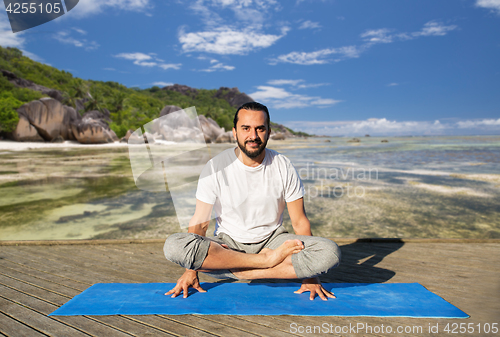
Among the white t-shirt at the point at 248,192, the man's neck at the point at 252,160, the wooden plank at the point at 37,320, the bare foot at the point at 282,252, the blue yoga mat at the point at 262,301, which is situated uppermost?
the man's neck at the point at 252,160

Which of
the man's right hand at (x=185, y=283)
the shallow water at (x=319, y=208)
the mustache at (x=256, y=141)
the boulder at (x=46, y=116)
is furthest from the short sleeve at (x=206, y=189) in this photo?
the boulder at (x=46, y=116)

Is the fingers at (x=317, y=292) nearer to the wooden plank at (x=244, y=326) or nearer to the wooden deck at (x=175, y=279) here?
the wooden deck at (x=175, y=279)

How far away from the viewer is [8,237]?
17.6 ft

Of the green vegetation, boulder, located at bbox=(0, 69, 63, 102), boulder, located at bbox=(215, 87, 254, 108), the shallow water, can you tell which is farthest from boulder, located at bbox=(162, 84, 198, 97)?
the shallow water

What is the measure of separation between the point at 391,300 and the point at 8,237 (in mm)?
6453

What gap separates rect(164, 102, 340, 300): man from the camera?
212 centimetres

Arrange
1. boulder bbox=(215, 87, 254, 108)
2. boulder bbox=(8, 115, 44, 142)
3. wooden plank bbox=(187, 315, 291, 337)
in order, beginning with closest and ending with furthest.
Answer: wooden plank bbox=(187, 315, 291, 337), boulder bbox=(8, 115, 44, 142), boulder bbox=(215, 87, 254, 108)

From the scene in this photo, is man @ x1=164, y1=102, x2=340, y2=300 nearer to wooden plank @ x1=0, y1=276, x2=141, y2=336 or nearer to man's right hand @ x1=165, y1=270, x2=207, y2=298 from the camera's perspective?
man's right hand @ x1=165, y1=270, x2=207, y2=298

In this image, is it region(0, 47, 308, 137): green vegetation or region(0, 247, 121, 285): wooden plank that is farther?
region(0, 47, 308, 137): green vegetation

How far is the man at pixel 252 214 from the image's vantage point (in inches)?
83.5

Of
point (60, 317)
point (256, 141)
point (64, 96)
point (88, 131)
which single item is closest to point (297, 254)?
point (256, 141)

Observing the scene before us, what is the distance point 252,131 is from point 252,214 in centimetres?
67

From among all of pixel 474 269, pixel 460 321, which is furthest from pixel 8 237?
pixel 474 269

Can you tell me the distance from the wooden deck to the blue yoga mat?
0.06m
